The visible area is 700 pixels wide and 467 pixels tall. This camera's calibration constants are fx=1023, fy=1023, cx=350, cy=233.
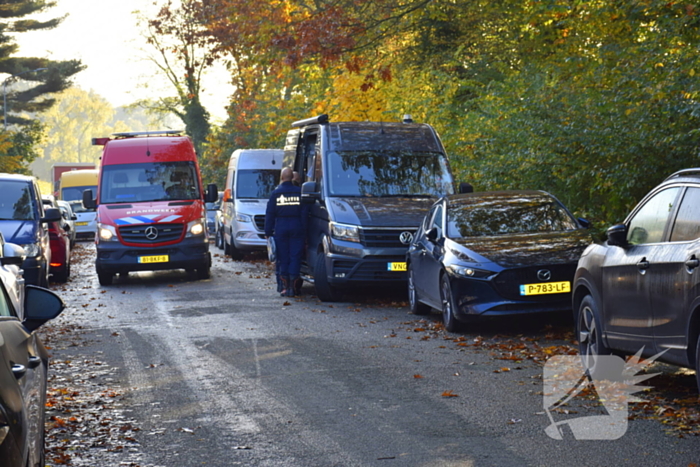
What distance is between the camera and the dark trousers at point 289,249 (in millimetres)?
16641

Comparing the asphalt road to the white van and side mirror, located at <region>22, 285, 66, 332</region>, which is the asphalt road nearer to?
side mirror, located at <region>22, 285, 66, 332</region>

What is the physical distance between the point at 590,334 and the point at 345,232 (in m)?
6.64

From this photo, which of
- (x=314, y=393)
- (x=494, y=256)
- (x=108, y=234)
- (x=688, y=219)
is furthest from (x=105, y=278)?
(x=688, y=219)

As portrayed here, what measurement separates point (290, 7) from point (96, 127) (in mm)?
126337

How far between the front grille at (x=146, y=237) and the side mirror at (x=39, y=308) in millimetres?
14212

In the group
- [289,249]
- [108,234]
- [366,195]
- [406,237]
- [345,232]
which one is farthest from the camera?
[108,234]

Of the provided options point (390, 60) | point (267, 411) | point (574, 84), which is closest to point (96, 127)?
A: point (390, 60)

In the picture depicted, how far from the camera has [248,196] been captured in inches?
1028

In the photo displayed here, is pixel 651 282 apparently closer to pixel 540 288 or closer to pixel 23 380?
pixel 540 288

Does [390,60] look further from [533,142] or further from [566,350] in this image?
[566,350]

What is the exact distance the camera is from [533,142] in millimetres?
14844

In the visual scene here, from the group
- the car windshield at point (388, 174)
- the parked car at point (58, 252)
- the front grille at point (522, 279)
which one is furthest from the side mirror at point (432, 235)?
the parked car at point (58, 252)

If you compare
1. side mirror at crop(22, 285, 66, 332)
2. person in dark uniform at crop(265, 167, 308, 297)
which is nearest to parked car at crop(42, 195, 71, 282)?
person in dark uniform at crop(265, 167, 308, 297)

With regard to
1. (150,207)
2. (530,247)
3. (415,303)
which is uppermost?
(150,207)
